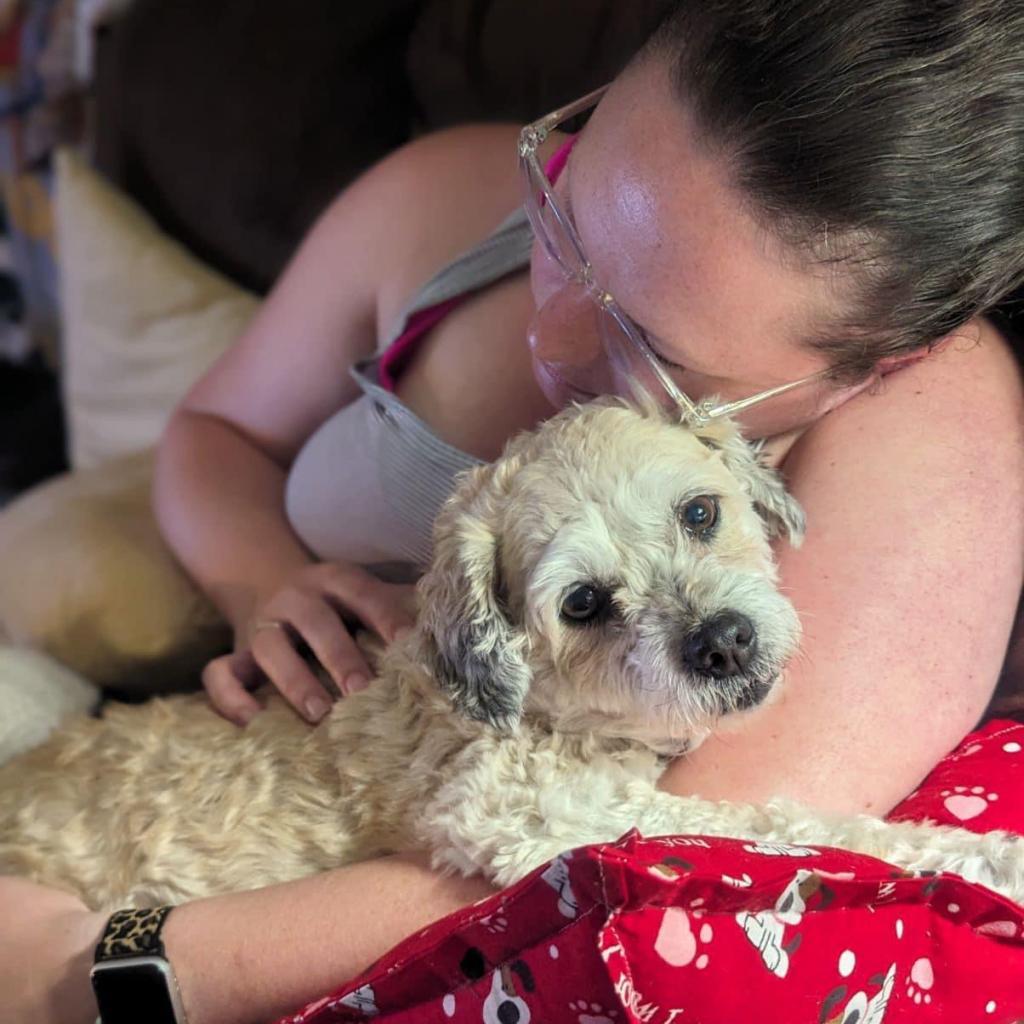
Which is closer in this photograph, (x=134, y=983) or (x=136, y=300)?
(x=134, y=983)

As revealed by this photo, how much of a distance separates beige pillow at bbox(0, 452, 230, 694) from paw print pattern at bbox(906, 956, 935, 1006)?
1.45 m

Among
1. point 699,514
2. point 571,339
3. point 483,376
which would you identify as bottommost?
point 699,514

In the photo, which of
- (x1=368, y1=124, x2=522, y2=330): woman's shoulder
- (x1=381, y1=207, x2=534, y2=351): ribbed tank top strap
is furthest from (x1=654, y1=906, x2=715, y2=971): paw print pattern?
(x1=368, y1=124, x2=522, y2=330): woman's shoulder

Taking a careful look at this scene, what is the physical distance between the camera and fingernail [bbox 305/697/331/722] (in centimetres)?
154

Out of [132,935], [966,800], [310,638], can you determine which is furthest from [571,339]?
[132,935]

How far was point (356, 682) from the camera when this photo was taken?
1536mm

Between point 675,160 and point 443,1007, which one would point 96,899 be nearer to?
point 443,1007

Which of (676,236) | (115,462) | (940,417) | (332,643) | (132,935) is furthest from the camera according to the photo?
(115,462)

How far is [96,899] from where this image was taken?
57.1 inches

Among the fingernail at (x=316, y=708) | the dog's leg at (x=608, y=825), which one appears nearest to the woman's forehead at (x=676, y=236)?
the dog's leg at (x=608, y=825)

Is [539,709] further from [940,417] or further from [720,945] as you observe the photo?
[940,417]

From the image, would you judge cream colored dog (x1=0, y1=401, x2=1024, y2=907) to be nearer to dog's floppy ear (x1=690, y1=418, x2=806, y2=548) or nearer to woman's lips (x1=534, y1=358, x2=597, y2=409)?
dog's floppy ear (x1=690, y1=418, x2=806, y2=548)

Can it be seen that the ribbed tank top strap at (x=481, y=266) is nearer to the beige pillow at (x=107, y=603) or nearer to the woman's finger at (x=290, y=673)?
the woman's finger at (x=290, y=673)

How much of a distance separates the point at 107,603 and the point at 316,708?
0.68 metres
